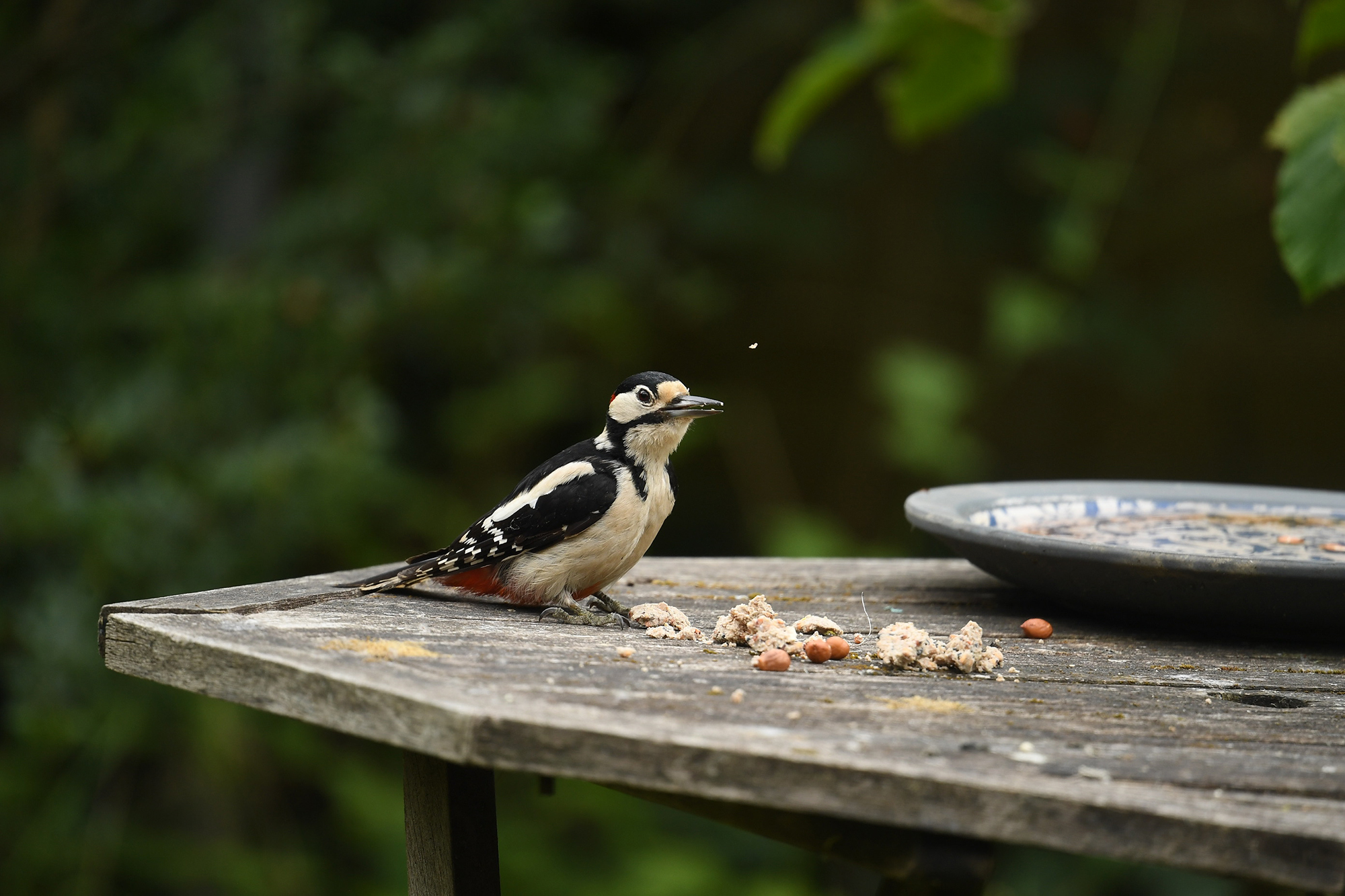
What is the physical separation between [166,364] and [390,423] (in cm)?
68

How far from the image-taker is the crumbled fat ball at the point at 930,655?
153 centimetres

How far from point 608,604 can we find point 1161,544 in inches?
35.8

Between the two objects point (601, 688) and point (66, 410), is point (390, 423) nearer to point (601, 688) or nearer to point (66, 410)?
point (66, 410)

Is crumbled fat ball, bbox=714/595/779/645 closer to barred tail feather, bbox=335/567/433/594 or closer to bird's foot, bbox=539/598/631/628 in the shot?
bird's foot, bbox=539/598/631/628

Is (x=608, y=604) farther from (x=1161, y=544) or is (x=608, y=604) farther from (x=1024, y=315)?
(x=1024, y=315)

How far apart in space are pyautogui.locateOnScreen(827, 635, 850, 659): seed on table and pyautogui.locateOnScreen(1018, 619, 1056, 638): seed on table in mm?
367

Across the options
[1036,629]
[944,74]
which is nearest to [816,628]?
[1036,629]

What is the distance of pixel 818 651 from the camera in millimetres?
1562

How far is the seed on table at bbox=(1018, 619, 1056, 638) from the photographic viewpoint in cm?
182

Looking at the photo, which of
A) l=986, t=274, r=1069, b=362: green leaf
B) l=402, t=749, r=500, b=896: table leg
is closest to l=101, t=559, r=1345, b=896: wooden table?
l=402, t=749, r=500, b=896: table leg

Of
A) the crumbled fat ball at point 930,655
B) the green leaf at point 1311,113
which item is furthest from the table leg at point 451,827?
the green leaf at point 1311,113

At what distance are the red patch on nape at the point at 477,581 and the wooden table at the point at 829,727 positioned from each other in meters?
0.17

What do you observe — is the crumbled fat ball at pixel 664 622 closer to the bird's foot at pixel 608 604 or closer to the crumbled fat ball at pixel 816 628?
the bird's foot at pixel 608 604

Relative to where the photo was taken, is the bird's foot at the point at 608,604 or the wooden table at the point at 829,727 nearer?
the wooden table at the point at 829,727
